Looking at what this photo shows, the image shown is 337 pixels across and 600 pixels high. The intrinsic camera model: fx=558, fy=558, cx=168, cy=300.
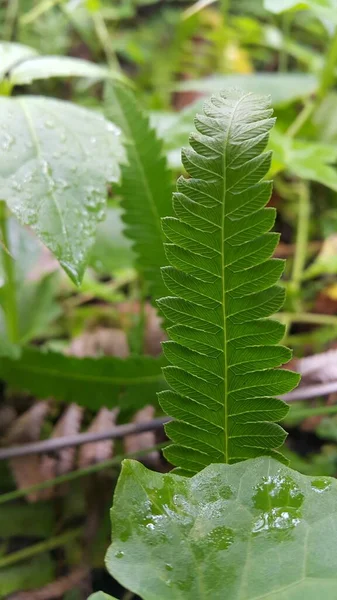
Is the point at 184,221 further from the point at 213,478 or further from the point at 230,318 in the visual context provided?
the point at 213,478

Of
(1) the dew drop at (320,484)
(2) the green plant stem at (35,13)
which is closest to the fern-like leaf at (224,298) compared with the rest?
(1) the dew drop at (320,484)

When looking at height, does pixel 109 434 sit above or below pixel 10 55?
below

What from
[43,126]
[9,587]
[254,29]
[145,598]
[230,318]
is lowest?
[9,587]

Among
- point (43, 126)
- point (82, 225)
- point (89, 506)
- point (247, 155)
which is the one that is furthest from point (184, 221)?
point (89, 506)

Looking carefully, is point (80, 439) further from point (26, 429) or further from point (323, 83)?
point (323, 83)

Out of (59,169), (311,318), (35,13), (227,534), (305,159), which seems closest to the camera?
(227,534)

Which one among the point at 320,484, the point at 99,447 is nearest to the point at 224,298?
the point at 320,484

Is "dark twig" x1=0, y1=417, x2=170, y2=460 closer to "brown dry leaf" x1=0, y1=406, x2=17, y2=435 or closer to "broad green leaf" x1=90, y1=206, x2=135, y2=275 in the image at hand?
"brown dry leaf" x1=0, y1=406, x2=17, y2=435

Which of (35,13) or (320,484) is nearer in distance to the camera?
(320,484)
